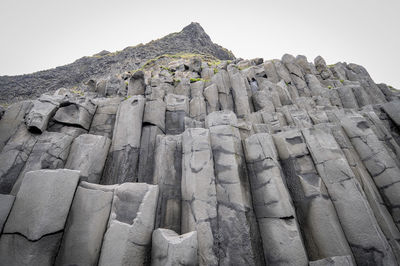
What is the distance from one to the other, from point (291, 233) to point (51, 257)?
4.90m

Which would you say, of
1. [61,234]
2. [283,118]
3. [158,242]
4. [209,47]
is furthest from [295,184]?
[209,47]

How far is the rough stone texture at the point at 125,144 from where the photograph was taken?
19.3ft

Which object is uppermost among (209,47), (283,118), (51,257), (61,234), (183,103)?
(209,47)

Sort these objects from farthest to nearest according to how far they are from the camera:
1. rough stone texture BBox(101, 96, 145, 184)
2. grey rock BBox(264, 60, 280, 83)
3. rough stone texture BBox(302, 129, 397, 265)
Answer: grey rock BBox(264, 60, 280, 83) < rough stone texture BBox(101, 96, 145, 184) < rough stone texture BBox(302, 129, 397, 265)

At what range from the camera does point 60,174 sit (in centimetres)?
360

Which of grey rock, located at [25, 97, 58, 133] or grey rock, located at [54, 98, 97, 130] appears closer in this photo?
grey rock, located at [25, 97, 58, 133]

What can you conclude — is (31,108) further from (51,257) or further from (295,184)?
(295,184)

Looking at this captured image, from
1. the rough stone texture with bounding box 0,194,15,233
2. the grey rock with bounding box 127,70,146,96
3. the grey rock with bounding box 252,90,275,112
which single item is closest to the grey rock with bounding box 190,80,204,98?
the grey rock with bounding box 127,70,146,96

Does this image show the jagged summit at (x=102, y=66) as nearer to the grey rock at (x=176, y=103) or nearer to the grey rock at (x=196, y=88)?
the grey rock at (x=196, y=88)

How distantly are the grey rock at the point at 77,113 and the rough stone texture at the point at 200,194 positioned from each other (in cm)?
445

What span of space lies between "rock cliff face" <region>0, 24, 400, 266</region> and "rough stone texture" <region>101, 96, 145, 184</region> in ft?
0.14

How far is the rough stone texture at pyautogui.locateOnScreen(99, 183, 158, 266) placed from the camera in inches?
129

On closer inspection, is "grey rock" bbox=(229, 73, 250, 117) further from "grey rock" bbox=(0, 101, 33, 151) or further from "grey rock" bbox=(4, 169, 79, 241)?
"grey rock" bbox=(0, 101, 33, 151)

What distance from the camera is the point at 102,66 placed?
44656 mm
